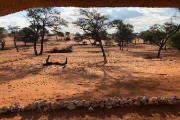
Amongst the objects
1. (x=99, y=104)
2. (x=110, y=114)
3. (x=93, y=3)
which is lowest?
(x=110, y=114)

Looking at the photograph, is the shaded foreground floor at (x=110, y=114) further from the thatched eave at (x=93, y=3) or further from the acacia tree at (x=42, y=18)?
the acacia tree at (x=42, y=18)

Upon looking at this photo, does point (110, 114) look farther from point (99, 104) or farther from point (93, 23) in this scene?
point (93, 23)

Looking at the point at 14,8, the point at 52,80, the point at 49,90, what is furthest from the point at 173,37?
the point at 14,8

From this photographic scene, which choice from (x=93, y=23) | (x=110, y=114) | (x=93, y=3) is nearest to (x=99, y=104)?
(x=110, y=114)

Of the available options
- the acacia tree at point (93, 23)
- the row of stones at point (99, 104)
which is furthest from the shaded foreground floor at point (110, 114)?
the acacia tree at point (93, 23)

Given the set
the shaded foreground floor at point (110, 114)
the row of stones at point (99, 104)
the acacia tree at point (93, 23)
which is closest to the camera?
the shaded foreground floor at point (110, 114)

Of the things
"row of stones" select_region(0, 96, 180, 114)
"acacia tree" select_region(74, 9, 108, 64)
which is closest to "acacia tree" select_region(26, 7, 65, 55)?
"acacia tree" select_region(74, 9, 108, 64)

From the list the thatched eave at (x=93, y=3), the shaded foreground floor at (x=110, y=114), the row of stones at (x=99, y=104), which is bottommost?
the shaded foreground floor at (x=110, y=114)

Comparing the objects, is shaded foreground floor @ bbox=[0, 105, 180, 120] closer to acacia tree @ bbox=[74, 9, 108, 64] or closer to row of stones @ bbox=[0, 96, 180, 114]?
row of stones @ bbox=[0, 96, 180, 114]

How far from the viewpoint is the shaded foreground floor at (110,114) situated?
8008 millimetres

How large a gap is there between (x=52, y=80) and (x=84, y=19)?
62.2 feet

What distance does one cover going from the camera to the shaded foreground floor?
8.01 m

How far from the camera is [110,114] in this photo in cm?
815

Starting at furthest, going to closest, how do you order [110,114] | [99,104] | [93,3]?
[99,104] → [110,114] → [93,3]
